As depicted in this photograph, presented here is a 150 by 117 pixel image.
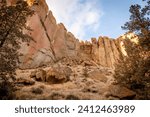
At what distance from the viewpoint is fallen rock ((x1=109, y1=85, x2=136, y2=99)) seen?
20.3 m

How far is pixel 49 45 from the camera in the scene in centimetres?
4647

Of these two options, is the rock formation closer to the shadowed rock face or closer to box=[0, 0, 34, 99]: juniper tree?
the shadowed rock face

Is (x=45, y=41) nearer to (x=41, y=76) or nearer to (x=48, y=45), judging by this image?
(x=48, y=45)

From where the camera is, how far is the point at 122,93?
67.7 ft

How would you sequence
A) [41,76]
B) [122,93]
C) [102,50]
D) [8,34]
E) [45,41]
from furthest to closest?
[102,50], [45,41], [41,76], [122,93], [8,34]

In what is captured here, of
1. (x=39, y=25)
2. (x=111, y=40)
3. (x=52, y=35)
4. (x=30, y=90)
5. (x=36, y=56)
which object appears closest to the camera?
(x=30, y=90)

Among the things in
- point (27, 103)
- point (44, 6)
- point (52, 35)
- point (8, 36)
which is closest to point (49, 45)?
point (52, 35)

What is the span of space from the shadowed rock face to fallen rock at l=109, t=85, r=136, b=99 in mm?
21410

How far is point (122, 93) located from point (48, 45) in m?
Result: 27.4

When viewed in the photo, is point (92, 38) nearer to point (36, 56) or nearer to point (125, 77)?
point (36, 56)

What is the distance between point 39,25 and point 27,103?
35347 mm

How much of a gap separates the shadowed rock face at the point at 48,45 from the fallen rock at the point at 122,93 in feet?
70.2

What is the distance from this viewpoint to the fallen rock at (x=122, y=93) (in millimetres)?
20344

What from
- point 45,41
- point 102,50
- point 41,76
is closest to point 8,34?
point 41,76
